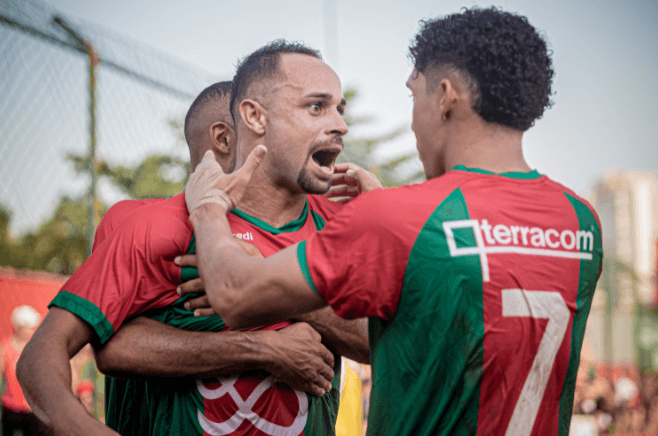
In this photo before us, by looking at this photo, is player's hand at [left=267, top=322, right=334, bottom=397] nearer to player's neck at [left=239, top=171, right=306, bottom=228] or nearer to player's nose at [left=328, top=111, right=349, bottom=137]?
player's neck at [left=239, top=171, right=306, bottom=228]

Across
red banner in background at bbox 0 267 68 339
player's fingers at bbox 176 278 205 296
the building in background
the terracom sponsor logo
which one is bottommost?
the building in background

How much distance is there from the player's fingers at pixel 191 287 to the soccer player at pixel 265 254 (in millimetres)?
69

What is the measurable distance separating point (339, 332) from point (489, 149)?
3.28 feet

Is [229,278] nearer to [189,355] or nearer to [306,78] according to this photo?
[189,355]

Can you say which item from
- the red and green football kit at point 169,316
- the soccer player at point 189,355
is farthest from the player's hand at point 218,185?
the soccer player at point 189,355

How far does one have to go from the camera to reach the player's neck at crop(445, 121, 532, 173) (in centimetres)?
181

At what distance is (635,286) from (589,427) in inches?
185

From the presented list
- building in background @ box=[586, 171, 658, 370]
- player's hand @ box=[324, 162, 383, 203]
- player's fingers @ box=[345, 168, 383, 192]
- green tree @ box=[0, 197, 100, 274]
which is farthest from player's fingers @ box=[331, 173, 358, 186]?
building in background @ box=[586, 171, 658, 370]

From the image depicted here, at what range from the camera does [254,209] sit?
254 centimetres

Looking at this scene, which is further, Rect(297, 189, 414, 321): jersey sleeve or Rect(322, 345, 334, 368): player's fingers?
Rect(322, 345, 334, 368): player's fingers

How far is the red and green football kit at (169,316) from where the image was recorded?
2.04m

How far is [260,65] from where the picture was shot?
2727 millimetres

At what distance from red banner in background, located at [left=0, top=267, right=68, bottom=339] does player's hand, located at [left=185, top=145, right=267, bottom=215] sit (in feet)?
12.2

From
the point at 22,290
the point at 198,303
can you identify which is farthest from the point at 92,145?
the point at 198,303
